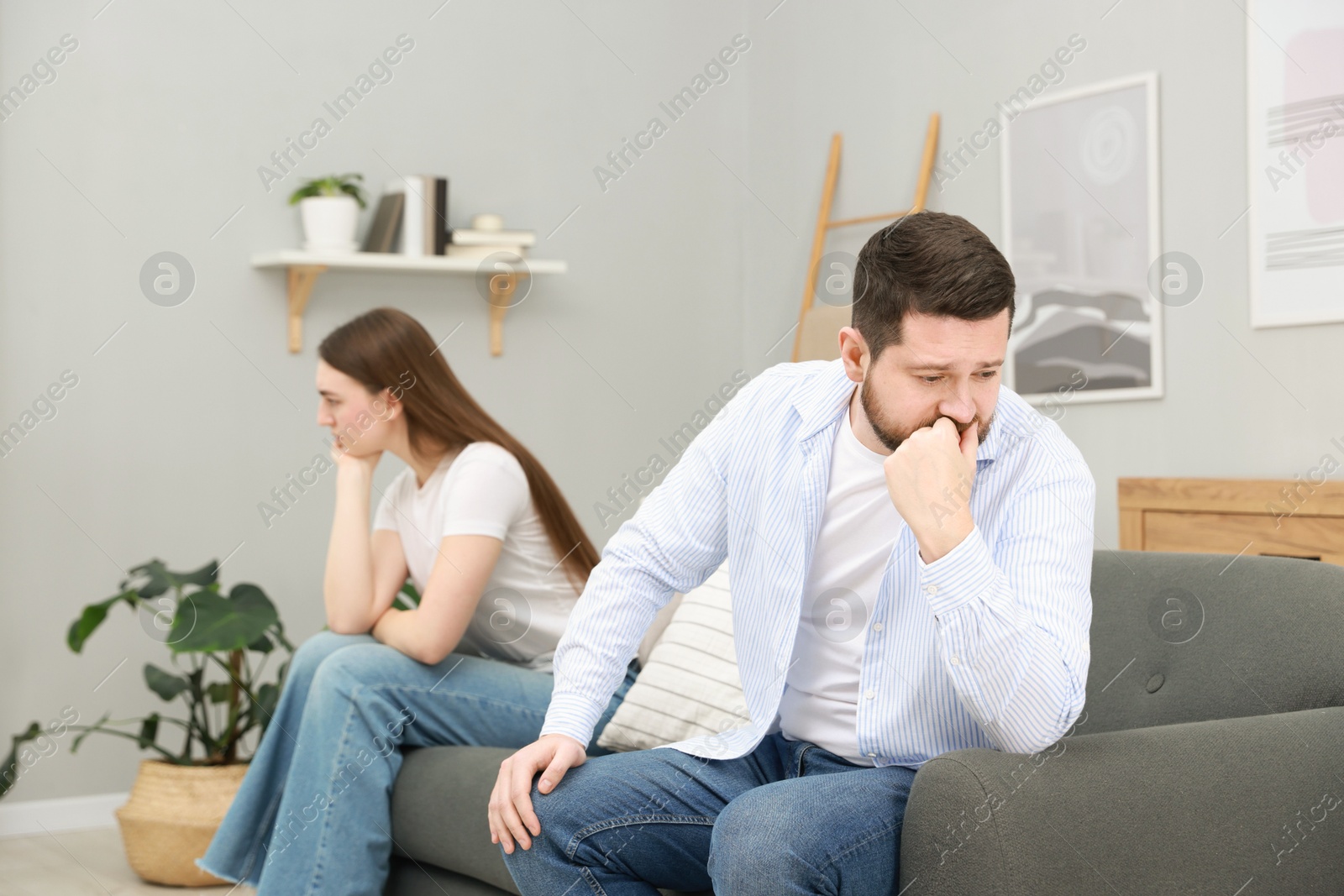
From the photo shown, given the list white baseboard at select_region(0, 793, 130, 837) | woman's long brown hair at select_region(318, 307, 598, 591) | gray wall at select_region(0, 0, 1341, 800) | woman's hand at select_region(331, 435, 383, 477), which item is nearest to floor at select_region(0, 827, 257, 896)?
white baseboard at select_region(0, 793, 130, 837)

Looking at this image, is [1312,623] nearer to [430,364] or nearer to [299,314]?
[430,364]

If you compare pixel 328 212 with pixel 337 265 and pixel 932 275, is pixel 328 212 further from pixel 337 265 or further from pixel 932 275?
pixel 932 275

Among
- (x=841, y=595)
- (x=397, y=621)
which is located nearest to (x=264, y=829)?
(x=397, y=621)

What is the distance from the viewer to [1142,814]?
1285 millimetres

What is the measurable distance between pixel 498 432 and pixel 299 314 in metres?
1.47

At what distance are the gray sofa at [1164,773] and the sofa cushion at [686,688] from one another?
0.21m

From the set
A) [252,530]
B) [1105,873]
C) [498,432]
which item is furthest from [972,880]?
[252,530]

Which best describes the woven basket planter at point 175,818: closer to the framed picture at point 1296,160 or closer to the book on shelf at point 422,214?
the book on shelf at point 422,214

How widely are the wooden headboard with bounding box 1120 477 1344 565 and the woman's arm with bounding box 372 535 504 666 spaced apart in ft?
4.41

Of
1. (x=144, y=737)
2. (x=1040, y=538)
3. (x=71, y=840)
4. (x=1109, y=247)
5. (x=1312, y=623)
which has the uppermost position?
(x=1109, y=247)

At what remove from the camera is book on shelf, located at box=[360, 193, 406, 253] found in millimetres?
3645

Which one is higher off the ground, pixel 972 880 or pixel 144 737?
pixel 972 880

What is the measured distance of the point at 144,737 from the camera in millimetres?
3176

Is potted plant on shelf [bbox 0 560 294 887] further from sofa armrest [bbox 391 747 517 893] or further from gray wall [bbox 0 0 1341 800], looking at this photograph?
sofa armrest [bbox 391 747 517 893]
